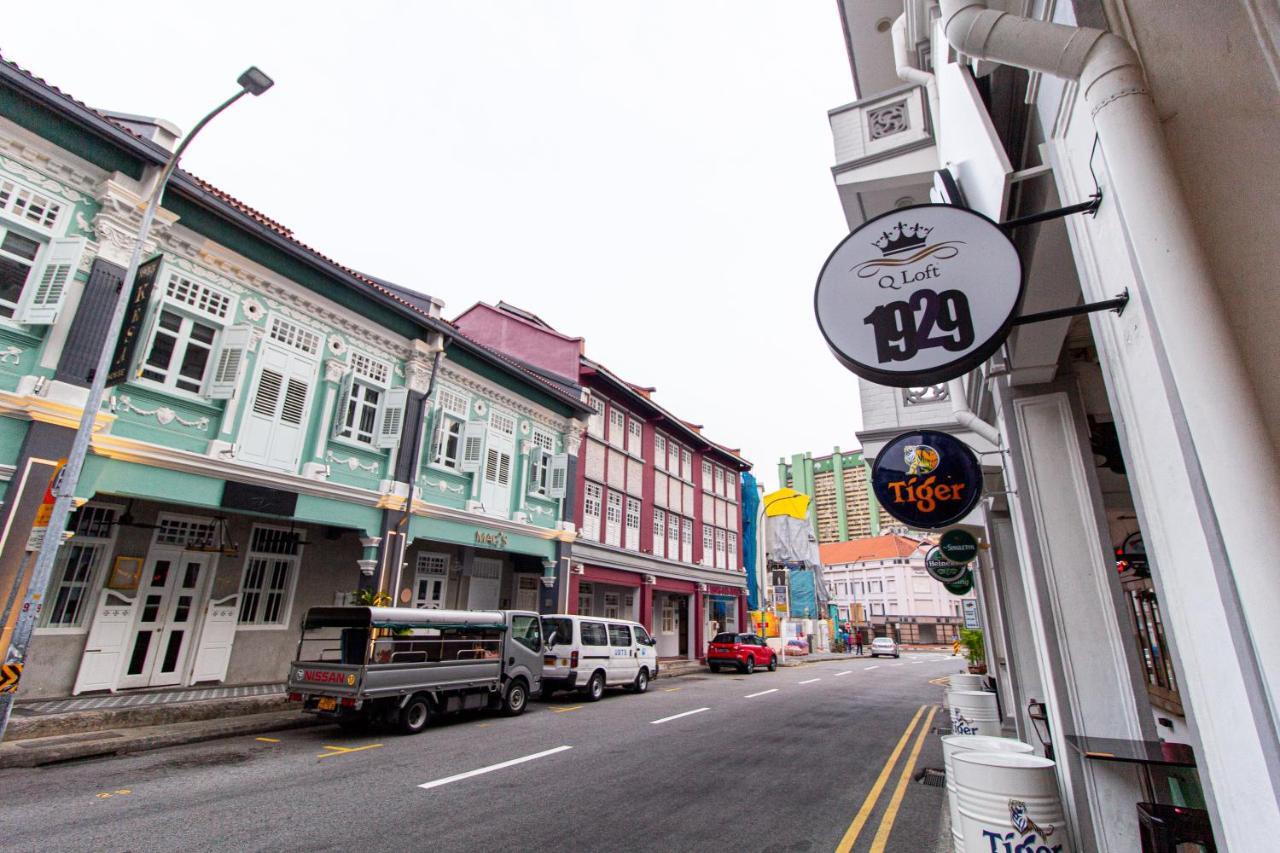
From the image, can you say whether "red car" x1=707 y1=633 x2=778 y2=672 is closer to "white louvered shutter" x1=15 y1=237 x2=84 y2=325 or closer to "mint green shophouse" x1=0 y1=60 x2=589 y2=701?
"mint green shophouse" x1=0 y1=60 x2=589 y2=701

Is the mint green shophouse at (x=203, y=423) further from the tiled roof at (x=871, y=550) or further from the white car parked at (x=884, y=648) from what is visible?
the tiled roof at (x=871, y=550)

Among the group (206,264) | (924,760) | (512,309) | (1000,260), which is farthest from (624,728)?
(512,309)

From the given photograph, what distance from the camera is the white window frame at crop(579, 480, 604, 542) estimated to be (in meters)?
22.1

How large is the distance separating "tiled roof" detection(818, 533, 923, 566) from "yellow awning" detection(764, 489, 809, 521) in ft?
80.3

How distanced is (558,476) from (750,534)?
60.0ft

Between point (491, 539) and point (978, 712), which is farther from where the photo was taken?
point (491, 539)

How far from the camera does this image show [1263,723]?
5.36ft

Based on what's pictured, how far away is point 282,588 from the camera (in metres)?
14.3

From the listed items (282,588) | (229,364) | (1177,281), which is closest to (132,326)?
(229,364)

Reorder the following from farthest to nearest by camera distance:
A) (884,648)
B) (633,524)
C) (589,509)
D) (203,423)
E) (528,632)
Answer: (884,648)
(633,524)
(589,509)
(528,632)
(203,423)

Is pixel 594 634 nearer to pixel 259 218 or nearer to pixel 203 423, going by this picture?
pixel 203 423

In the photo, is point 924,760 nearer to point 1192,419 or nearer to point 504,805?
point 504,805

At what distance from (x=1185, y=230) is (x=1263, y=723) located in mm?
1453

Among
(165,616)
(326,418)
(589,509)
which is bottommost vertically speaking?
(165,616)
